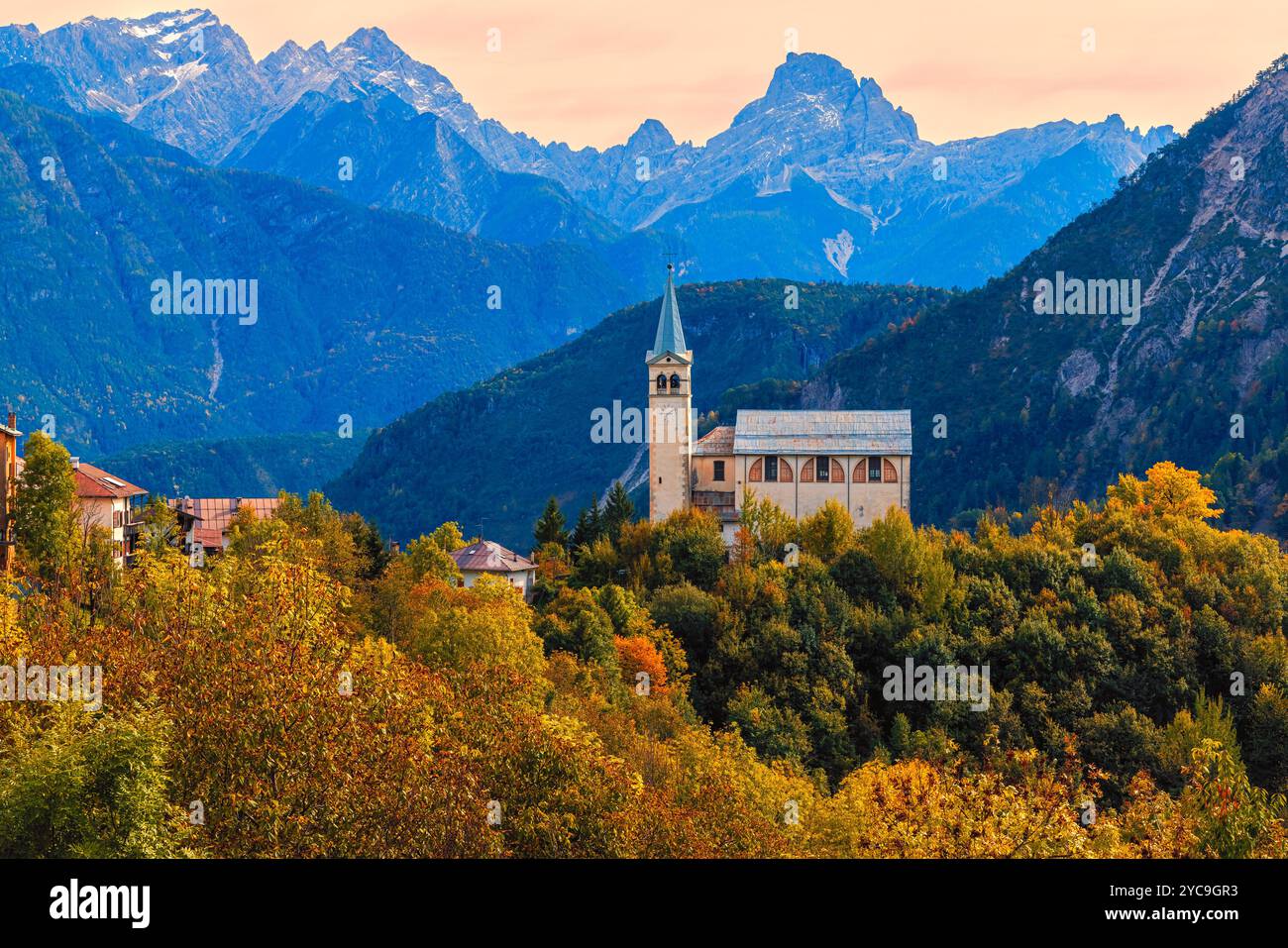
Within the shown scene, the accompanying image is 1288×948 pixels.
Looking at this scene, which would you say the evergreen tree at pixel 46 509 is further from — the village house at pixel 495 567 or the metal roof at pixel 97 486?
the village house at pixel 495 567

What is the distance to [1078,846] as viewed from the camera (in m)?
52.4

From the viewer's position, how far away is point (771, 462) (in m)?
108

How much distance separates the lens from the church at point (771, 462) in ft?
352

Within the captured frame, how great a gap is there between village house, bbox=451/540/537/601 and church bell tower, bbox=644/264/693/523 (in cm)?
849

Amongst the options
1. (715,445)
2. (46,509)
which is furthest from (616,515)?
(46,509)

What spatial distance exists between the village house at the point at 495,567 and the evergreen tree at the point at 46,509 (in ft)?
80.6

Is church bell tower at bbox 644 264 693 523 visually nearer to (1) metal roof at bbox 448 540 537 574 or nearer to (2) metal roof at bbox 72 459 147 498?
(1) metal roof at bbox 448 540 537 574

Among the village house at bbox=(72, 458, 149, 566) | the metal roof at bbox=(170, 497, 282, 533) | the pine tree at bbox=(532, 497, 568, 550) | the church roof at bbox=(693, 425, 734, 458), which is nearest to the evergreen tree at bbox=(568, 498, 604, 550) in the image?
the pine tree at bbox=(532, 497, 568, 550)

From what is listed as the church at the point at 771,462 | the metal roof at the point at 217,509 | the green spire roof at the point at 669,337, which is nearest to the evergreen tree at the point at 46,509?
the metal roof at the point at 217,509

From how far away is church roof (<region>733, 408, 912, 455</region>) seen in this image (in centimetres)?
10762

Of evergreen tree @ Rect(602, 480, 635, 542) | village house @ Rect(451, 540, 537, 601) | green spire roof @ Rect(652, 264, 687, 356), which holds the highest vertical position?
green spire roof @ Rect(652, 264, 687, 356)

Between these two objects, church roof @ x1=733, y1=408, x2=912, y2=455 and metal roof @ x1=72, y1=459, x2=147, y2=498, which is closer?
metal roof @ x1=72, y1=459, x2=147, y2=498
